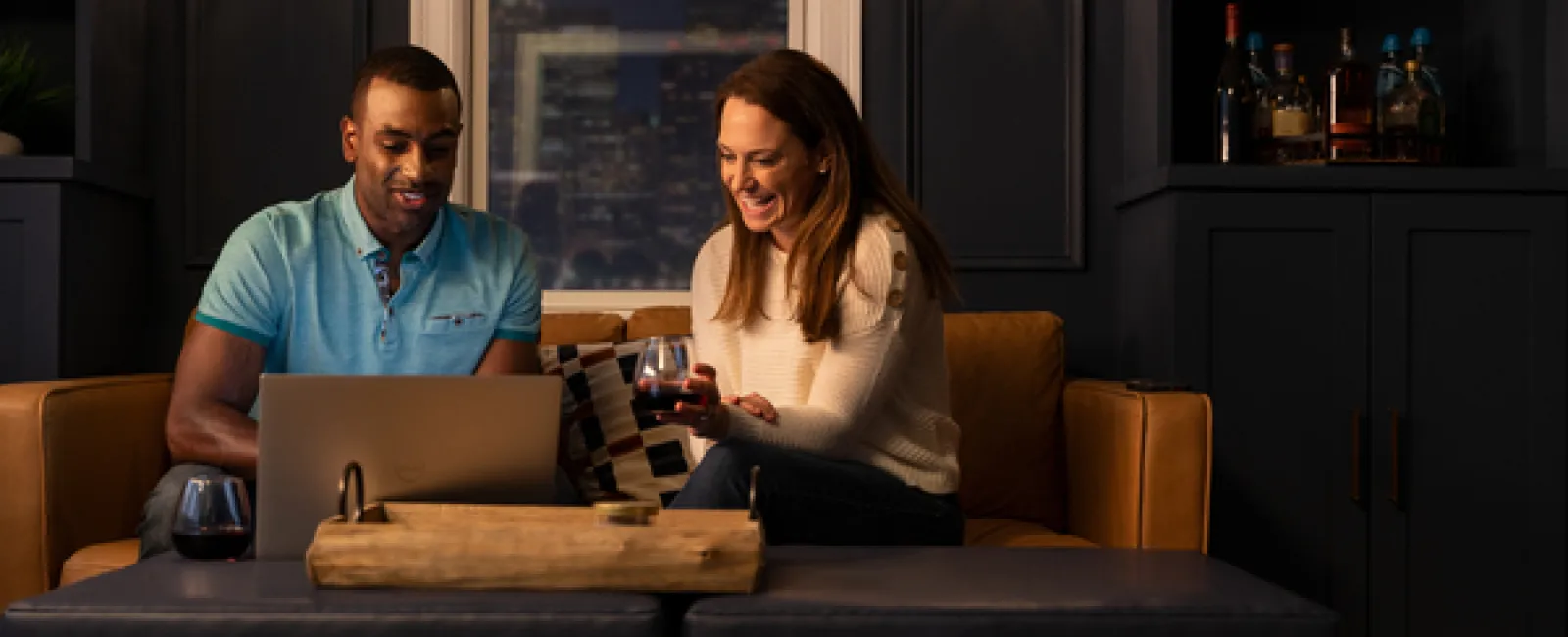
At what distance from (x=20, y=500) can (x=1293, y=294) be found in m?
2.23

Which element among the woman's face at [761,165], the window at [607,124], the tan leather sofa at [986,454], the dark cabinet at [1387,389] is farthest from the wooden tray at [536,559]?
the window at [607,124]

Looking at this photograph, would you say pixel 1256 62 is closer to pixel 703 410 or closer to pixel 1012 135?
pixel 1012 135

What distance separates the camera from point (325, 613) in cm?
127

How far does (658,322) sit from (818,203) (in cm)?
76

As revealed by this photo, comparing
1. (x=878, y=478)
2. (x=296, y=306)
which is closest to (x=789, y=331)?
(x=878, y=478)

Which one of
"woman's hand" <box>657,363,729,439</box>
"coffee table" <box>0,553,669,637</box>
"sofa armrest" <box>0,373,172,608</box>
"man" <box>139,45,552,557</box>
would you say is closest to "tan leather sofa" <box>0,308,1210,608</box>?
"sofa armrest" <box>0,373,172,608</box>

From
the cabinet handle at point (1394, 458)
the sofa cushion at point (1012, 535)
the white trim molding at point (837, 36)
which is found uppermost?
the white trim molding at point (837, 36)

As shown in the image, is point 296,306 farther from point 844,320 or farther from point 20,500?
point 844,320

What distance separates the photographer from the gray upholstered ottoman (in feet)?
4.22

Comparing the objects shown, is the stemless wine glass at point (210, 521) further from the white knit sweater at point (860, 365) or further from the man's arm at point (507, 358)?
the man's arm at point (507, 358)

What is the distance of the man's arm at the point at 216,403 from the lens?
2154 millimetres

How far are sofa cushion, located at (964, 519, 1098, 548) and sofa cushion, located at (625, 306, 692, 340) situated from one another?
678mm

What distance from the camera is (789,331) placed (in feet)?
7.05

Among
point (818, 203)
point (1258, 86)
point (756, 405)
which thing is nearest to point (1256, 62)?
point (1258, 86)
